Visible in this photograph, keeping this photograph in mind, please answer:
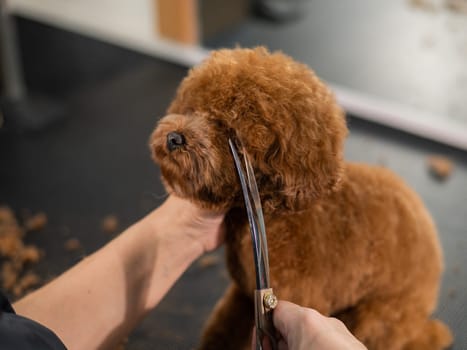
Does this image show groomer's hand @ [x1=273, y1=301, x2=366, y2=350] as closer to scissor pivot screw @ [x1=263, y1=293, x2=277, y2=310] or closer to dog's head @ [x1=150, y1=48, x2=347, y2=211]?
scissor pivot screw @ [x1=263, y1=293, x2=277, y2=310]

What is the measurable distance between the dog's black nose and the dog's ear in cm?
8

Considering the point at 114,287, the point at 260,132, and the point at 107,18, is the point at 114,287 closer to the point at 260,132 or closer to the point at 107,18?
the point at 260,132

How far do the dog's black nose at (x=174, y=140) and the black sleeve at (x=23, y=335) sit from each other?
9.0 inches

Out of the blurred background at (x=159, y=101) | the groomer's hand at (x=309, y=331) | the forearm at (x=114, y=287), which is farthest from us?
the blurred background at (x=159, y=101)

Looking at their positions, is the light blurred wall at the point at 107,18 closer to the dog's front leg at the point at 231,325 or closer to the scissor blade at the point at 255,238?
the dog's front leg at the point at 231,325

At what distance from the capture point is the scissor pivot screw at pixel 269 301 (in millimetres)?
561

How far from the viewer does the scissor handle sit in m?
0.56

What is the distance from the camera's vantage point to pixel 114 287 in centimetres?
73

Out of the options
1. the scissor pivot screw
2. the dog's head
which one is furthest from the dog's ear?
the scissor pivot screw

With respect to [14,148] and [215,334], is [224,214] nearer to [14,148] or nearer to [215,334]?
[215,334]

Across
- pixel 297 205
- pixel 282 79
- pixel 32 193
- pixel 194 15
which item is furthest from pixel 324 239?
pixel 194 15

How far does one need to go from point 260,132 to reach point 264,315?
0.60 ft

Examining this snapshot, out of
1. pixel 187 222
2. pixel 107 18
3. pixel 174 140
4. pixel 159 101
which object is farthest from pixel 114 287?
pixel 107 18

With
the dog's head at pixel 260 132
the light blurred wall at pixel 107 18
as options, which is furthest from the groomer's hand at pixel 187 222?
the light blurred wall at pixel 107 18
